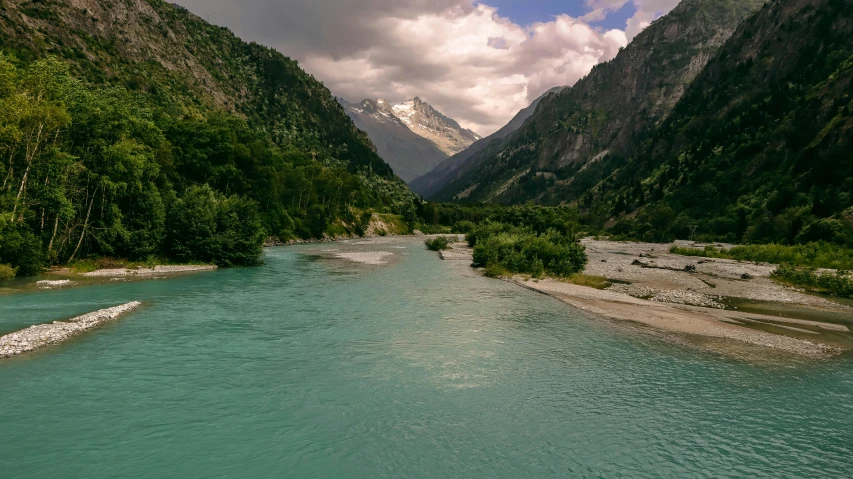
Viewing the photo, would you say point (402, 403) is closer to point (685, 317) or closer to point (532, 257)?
point (685, 317)

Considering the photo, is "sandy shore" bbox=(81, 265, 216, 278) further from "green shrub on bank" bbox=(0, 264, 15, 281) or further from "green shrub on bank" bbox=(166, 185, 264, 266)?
"green shrub on bank" bbox=(0, 264, 15, 281)

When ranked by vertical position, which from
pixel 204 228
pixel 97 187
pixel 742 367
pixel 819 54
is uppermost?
pixel 819 54

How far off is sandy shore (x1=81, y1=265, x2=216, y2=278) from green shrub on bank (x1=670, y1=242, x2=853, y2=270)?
252 feet

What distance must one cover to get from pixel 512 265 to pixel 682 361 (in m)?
39.1

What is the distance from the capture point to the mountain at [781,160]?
8694 centimetres

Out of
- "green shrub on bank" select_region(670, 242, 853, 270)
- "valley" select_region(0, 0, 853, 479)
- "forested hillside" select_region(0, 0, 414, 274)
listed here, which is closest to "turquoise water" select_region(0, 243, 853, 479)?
"valley" select_region(0, 0, 853, 479)

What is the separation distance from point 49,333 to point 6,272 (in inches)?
955

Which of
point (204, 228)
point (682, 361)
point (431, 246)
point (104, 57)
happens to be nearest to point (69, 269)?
point (204, 228)

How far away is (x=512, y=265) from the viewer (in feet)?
211

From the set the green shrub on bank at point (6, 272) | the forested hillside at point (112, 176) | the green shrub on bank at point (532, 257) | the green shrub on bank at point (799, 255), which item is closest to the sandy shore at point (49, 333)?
the green shrub on bank at point (6, 272)

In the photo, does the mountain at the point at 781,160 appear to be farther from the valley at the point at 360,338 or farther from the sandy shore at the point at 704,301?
the sandy shore at the point at 704,301

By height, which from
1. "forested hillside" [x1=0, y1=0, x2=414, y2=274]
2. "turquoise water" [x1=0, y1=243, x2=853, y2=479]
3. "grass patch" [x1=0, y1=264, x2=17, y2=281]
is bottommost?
"turquoise water" [x1=0, y1=243, x2=853, y2=479]

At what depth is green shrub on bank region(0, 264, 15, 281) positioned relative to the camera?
1712 inches

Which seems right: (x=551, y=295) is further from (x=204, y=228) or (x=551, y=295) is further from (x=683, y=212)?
(x=683, y=212)
